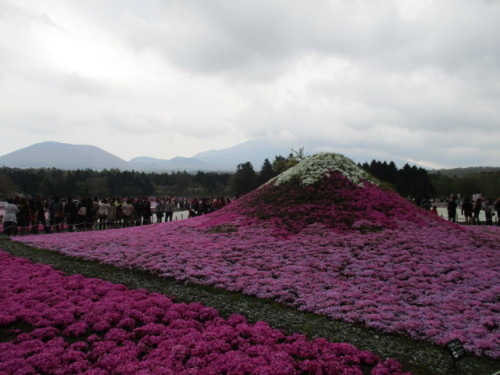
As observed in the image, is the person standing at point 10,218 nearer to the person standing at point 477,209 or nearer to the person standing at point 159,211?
the person standing at point 159,211

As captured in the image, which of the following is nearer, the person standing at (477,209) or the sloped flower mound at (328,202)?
the sloped flower mound at (328,202)

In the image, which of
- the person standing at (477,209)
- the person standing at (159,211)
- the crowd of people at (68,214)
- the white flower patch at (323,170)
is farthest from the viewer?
the person standing at (159,211)

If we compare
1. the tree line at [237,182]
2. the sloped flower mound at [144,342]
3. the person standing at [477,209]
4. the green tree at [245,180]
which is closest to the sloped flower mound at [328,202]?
the person standing at [477,209]

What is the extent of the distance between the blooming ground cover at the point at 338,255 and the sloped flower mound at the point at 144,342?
2544 mm

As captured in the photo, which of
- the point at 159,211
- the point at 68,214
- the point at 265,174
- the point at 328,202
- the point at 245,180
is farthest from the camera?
the point at 265,174

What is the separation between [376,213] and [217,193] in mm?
118242

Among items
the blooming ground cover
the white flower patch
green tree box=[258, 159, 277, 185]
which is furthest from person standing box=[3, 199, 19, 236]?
green tree box=[258, 159, 277, 185]

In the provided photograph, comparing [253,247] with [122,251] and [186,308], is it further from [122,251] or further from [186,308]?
[186,308]

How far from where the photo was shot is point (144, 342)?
8656 mm

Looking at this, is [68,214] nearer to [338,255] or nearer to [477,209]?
[338,255]

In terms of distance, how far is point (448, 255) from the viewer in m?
17.4

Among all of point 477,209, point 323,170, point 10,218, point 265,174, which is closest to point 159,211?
point 10,218

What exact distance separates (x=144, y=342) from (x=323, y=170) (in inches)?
879

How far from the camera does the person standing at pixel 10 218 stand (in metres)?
24.5
